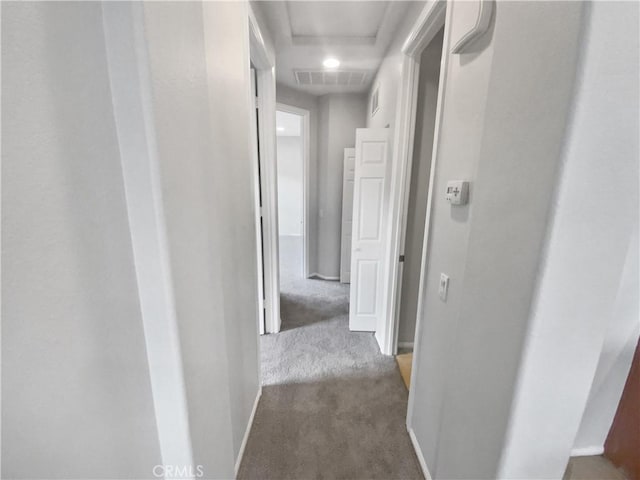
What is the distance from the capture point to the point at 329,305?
321cm

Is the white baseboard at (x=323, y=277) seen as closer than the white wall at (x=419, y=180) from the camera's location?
No

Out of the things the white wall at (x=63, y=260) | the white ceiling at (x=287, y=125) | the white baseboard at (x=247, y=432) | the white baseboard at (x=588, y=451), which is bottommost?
the white baseboard at (x=247, y=432)

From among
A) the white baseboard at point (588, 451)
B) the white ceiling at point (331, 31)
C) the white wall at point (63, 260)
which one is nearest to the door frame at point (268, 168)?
the white ceiling at point (331, 31)

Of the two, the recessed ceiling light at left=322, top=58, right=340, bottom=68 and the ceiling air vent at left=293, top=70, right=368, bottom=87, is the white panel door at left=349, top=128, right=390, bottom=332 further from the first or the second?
the ceiling air vent at left=293, top=70, right=368, bottom=87

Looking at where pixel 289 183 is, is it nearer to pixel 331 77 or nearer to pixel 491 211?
pixel 331 77

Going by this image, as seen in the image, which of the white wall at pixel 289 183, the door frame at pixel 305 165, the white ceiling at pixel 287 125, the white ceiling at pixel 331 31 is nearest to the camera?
the white ceiling at pixel 331 31

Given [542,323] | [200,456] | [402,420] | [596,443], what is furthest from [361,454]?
[542,323]

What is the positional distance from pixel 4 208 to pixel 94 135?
0.22 metres

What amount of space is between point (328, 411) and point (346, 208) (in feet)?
8.37

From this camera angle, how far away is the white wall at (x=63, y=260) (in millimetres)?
414

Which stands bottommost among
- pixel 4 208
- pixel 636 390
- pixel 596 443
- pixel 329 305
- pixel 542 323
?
pixel 329 305

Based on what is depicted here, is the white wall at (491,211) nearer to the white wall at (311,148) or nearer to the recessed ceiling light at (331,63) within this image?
the recessed ceiling light at (331,63)

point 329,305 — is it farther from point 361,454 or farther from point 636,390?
point 636,390

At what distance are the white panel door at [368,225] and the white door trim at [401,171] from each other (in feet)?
0.76
